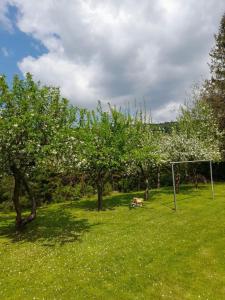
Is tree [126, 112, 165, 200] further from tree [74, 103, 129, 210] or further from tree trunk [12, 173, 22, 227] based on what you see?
tree trunk [12, 173, 22, 227]

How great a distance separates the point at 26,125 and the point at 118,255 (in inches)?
343

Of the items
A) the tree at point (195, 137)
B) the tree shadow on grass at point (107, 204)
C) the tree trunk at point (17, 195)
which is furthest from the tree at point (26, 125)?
the tree at point (195, 137)

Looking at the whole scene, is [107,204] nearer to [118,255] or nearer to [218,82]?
[118,255]

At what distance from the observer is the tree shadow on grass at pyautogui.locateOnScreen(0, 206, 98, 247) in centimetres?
2025

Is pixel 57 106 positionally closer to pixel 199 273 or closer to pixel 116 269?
pixel 116 269

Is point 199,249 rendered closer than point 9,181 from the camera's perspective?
Yes

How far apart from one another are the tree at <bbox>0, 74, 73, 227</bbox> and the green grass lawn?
5.04 meters

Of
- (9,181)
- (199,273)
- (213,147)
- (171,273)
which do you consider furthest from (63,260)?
(213,147)

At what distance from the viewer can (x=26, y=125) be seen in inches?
714

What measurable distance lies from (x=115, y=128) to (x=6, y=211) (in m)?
14.5

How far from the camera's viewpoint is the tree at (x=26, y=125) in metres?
18.0

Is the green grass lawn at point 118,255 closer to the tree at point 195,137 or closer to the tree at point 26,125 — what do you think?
the tree at point 26,125

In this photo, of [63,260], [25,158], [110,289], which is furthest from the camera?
[25,158]

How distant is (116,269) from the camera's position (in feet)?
47.5
